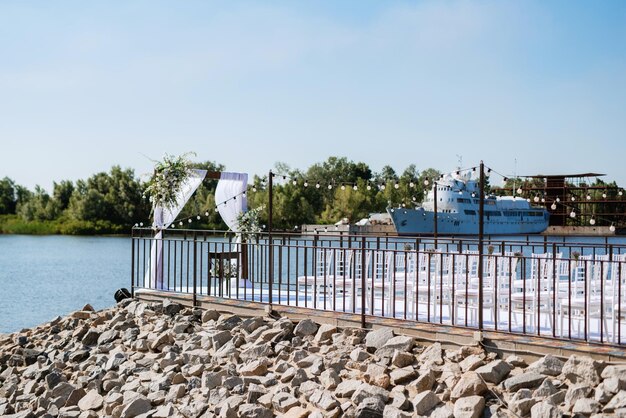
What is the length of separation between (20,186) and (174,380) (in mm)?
76851

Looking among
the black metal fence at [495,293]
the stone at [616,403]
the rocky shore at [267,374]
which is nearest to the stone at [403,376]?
the rocky shore at [267,374]

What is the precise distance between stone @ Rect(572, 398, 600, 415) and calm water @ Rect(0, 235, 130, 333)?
1836 centimetres

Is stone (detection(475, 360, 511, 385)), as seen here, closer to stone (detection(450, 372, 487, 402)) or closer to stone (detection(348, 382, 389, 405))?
stone (detection(450, 372, 487, 402))

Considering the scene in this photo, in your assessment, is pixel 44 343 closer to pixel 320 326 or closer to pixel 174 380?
pixel 174 380

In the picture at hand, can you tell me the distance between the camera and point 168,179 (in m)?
15.7

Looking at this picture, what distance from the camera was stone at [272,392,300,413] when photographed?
8.73m

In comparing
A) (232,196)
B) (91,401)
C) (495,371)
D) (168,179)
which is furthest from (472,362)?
(232,196)

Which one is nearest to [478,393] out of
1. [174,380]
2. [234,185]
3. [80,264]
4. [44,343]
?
[174,380]

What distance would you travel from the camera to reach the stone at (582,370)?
24.6 feet

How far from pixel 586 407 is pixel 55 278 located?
3256 centimetres

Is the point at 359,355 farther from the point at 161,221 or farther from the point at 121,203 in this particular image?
the point at 121,203

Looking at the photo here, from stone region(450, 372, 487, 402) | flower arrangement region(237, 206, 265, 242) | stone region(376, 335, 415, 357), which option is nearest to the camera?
stone region(450, 372, 487, 402)

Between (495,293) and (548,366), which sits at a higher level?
(495,293)

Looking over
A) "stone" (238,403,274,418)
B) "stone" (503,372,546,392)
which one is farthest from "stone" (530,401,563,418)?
"stone" (238,403,274,418)
